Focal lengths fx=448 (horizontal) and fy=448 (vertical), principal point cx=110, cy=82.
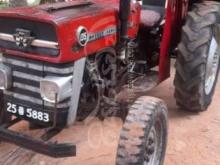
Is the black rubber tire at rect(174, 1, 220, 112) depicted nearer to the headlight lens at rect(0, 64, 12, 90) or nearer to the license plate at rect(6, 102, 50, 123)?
the license plate at rect(6, 102, 50, 123)

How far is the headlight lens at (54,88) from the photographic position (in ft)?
11.4

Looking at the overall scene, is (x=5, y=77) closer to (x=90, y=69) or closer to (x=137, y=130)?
(x=90, y=69)

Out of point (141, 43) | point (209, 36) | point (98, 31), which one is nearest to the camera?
point (98, 31)

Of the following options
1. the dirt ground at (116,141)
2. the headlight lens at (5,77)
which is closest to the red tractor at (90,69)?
the headlight lens at (5,77)

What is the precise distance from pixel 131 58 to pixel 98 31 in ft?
3.34

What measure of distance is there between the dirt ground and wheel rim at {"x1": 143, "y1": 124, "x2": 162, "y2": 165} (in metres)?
0.39

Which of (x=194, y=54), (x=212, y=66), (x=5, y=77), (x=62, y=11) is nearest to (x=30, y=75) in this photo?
(x=5, y=77)

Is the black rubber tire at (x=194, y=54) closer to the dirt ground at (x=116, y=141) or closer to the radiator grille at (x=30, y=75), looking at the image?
the dirt ground at (x=116, y=141)

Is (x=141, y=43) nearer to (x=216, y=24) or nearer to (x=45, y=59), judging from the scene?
(x=216, y=24)

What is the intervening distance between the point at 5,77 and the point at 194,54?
6.66ft

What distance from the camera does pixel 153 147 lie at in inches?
149

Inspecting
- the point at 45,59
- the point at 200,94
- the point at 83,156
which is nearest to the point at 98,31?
the point at 45,59

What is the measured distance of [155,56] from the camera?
17.7ft

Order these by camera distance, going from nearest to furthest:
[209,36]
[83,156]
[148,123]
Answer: [148,123], [83,156], [209,36]
